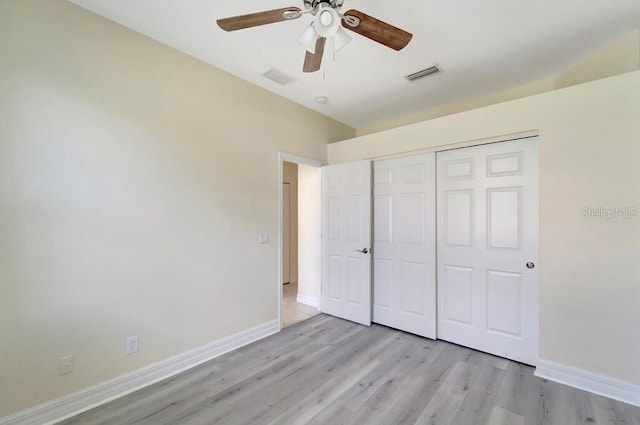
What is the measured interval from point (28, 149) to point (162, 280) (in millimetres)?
1277

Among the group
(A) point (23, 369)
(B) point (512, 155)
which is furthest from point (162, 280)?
(B) point (512, 155)

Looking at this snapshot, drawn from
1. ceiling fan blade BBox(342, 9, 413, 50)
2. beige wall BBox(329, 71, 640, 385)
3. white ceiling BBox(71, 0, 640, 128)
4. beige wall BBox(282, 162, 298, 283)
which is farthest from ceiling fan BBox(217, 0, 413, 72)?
beige wall BBox(282, 162, 298, 283)

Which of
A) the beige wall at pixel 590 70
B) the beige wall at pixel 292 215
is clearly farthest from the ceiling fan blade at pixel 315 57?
the beige wall at pixel 292 215

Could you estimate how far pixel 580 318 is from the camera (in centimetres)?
219

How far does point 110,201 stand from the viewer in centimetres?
209

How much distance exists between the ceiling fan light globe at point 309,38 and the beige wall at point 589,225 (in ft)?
6.50

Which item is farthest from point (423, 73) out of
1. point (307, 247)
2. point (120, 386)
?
point (120, 386)

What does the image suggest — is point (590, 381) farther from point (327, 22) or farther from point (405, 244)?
point (327, 22)

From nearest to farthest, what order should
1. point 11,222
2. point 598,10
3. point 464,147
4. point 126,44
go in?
point 11,222
point 598,10
point 126,44
point 464,147

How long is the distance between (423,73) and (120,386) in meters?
3.89

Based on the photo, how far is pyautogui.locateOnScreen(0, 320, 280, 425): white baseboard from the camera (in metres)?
1.78

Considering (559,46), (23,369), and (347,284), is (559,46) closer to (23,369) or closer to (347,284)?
(347,284)

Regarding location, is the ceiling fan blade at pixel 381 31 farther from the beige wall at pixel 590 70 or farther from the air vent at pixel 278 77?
the beige wall at pixel 590 70

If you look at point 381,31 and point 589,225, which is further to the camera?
point 589,225
